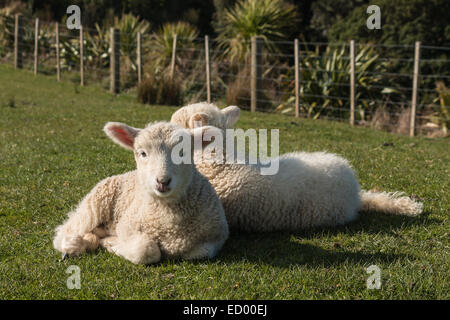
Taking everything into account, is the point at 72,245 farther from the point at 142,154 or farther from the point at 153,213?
the point at 142,154

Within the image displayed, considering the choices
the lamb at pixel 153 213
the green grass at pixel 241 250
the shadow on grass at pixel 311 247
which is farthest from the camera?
the shadow on grass at pixel 311 247

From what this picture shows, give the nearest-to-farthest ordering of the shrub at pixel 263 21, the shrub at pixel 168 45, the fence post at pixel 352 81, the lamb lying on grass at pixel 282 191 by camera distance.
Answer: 1. the lamb lying on grass at pixel 282 191
2. the fence post at pixel 352 81
3. the shrub at pixel 168 45
4. the shrub at pixel 263 21

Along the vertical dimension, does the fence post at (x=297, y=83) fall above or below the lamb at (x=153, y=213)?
above

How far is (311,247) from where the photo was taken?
4609 millimetres

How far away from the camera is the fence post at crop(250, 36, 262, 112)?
607 inches

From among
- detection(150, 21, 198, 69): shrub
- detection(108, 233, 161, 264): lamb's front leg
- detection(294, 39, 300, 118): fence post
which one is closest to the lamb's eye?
detection(108, 233, 161, 264): lamb's front leg

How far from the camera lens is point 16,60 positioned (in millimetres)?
22312

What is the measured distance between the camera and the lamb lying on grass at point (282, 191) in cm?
503

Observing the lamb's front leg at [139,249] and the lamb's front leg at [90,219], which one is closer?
the lamb's front leg at [139,249]

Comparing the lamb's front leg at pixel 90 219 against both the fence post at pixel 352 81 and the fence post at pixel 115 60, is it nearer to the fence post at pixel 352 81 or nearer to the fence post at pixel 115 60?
the fence post at pixel 352 81

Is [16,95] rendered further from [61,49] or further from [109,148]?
[109,148]

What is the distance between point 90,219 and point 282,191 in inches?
70.2

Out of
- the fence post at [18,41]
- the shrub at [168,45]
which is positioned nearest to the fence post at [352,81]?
the shrub at [168,45]

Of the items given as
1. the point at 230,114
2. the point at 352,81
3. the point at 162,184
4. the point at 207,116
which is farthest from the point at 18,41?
the point at 162,184
